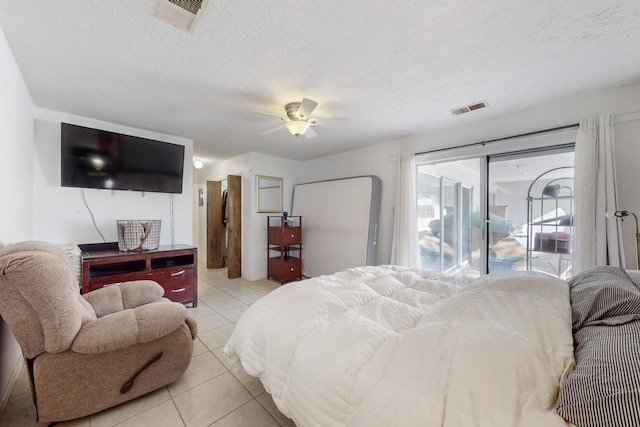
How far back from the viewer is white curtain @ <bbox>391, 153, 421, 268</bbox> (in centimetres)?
332

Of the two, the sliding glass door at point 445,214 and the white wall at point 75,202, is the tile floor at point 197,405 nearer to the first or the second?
the white wall at point 75,202

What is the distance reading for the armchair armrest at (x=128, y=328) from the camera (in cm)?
130

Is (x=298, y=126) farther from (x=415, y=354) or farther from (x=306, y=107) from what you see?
(x=415, y=354)

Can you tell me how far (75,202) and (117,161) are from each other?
0.65m

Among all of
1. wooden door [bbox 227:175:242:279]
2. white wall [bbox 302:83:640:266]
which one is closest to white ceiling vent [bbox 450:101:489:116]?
white wall [bbox 302:83:640:266]

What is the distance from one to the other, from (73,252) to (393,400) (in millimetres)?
3193

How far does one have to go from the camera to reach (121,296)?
194 cm

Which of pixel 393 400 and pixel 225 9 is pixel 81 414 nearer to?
pixel 393 400

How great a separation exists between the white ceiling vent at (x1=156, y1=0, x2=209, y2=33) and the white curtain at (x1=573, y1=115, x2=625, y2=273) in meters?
3.19

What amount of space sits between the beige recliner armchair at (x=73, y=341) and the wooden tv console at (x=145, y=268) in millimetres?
1129

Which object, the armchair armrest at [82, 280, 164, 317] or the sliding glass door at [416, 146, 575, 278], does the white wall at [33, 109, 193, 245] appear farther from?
the sliding glass door at [416, 146, 575, 278]

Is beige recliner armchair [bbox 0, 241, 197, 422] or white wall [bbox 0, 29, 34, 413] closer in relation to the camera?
beige recliner armchair [bbox 0, 241, 197, 422]

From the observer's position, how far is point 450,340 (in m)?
0.89

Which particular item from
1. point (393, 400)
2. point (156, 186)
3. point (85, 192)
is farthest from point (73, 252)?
point (393, 400)
